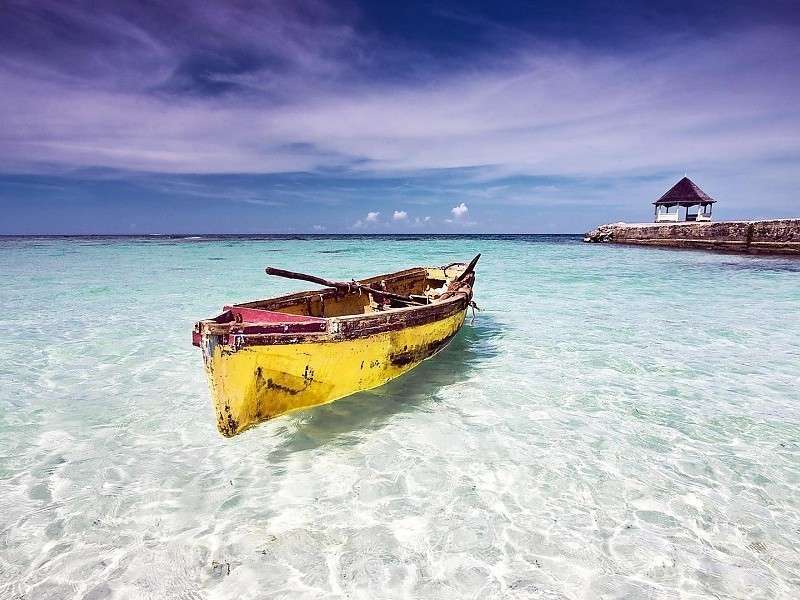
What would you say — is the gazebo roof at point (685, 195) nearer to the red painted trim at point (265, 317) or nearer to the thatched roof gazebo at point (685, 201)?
the thatched roof gazebo at point (685, 201)

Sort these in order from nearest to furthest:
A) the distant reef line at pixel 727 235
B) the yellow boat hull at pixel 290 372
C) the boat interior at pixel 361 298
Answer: the yellow boat hull at pixel 290 372
the boat interior at pixel 361 298
the distant reef line at pixel 727 235

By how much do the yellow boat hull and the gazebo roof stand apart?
56.6m

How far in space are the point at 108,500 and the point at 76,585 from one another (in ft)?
3.77

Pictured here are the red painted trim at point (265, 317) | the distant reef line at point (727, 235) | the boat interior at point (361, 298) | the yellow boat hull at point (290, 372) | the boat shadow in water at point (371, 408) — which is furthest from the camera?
the distant reef line at point (727, 235)

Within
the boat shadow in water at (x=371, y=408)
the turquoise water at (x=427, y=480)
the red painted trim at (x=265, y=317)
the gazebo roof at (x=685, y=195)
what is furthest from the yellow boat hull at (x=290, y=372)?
the gazebo roof at (x=685, y=195)

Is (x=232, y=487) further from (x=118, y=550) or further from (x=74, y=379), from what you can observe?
(x=74, y=379)

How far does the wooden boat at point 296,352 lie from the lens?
4.72 metres

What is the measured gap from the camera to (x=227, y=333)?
463 cm

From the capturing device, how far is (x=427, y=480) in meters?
4.92

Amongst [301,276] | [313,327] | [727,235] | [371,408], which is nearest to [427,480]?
[371,408]

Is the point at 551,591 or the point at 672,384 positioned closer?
the point at 551,591

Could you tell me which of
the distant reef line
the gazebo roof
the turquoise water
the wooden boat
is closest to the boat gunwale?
the wooden boat

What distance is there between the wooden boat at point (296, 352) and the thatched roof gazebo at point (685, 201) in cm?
5557

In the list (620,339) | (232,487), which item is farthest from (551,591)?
(620,339)
